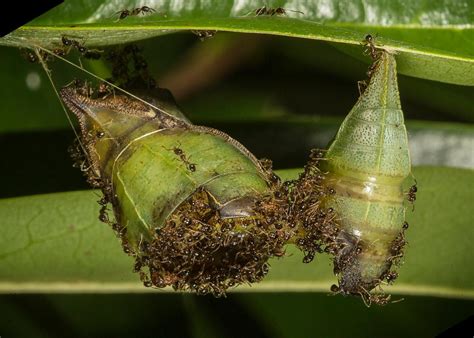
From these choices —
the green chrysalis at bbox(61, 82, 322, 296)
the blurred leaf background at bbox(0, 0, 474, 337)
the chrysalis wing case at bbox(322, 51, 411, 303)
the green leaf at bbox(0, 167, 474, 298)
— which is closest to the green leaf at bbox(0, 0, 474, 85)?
the blurred leaf background at bbox(0, 0, 474, 337)

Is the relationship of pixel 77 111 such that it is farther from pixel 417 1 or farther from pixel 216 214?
pixel 417 1

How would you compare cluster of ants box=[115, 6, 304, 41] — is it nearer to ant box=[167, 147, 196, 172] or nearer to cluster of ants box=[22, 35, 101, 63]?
cluster of ants box=[22, 35, 101, 63]

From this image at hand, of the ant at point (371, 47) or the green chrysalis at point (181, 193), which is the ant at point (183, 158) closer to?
the green chrysalis at point (181, 193)

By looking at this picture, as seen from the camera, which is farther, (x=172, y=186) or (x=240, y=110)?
(x=240, y=110)

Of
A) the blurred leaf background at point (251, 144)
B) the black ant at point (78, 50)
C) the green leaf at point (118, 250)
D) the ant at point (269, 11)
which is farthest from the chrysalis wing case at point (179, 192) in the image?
the green leaf at point (118, 250)

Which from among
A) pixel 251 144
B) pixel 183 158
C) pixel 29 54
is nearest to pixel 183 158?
pixel 183 158

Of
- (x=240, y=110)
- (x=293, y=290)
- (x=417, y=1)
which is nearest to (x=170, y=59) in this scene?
(x=240, y=110)

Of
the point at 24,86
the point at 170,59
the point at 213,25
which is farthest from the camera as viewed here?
the point at 170,59

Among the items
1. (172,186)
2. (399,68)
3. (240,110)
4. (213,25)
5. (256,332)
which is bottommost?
(256,332)
